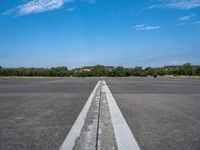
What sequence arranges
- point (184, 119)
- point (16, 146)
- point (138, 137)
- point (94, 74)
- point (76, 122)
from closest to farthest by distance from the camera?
point (16, 146), point (138, 137), point (76, 122), point (184, 119), point (94, 74)

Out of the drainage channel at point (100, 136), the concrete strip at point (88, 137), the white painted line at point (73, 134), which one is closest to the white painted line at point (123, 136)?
the drainage channel at point (100, 136)

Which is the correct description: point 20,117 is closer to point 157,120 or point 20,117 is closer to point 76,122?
point 76,122

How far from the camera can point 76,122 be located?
4695 millimetres

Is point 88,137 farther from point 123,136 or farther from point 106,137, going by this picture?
point 123,136

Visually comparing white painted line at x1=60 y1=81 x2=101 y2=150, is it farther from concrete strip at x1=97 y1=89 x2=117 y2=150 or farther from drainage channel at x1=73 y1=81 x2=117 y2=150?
concrete strip at x1=97 y1=89 x2=117 y2=150

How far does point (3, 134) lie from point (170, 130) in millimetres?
2896

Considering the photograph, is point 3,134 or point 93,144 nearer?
point 93,144

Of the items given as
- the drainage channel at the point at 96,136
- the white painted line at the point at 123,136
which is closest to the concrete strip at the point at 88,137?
the drainage channel at the point at 96,136

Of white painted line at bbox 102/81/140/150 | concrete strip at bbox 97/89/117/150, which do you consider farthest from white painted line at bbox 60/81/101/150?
white painted line at bbox 102/81/140/150

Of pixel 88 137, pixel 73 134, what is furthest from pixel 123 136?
pixel 73 134

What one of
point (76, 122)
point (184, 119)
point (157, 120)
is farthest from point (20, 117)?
point (184, 119)

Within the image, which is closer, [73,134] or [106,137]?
[106,137]

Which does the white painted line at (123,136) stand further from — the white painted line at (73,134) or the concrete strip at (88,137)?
the white painted line at (73,134)

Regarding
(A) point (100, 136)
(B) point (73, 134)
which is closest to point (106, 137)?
(A) point (100, 136)
